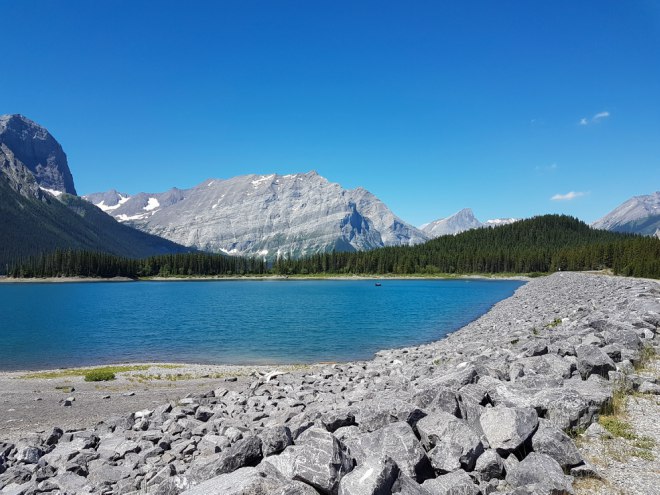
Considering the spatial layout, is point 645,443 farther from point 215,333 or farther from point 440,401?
point 215,333

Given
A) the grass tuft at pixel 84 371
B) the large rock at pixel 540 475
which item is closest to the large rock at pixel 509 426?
the large rock at pixel 540 475

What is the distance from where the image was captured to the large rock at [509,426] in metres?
8.93

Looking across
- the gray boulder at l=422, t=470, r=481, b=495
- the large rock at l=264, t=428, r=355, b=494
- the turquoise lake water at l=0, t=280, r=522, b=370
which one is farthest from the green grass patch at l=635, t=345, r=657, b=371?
the turquoise lake water at l=0, t=280, r=522, b=370

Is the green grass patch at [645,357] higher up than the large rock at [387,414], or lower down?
higher up

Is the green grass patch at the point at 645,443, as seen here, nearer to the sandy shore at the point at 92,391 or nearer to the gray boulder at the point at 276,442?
the gray boulder at the point at 276,442

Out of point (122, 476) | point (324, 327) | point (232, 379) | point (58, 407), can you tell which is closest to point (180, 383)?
point (232, 379)

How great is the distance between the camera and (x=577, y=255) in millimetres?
186500

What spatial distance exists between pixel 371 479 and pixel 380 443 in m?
1.89

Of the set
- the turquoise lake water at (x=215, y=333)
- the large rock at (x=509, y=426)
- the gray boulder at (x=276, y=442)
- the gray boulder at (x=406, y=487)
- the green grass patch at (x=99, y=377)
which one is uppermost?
the large rock at (x=509, y=426)

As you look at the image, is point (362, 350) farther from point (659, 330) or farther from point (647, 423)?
point (647, 423)

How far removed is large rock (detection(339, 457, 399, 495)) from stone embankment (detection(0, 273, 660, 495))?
0.02 metres

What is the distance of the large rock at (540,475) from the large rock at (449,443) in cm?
78

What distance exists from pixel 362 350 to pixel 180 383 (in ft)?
62.7

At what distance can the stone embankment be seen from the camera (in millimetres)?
7848
